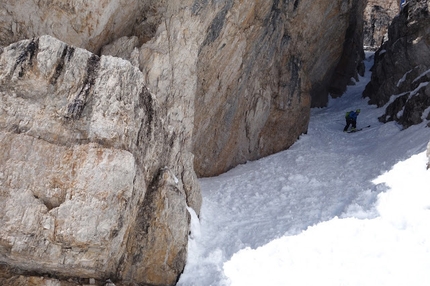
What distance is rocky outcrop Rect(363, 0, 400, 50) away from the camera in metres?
50.4

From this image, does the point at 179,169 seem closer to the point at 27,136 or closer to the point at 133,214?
the point at 133,214

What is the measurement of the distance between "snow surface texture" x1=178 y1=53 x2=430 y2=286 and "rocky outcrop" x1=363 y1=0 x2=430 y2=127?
367 centimetres

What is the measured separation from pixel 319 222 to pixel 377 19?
151ft

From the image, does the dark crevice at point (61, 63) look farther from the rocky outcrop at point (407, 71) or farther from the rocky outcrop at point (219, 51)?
the rocky outcrop at point (407, 71)

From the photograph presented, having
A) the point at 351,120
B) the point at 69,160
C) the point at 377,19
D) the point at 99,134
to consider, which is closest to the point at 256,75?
the point at 351,120

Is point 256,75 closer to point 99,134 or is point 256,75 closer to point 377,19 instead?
point 99,134

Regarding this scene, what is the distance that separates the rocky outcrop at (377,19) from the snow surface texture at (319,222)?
118ft

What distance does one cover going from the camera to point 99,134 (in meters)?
8.29

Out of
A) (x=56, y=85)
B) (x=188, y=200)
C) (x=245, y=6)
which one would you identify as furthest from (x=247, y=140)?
(x=56, y=85)

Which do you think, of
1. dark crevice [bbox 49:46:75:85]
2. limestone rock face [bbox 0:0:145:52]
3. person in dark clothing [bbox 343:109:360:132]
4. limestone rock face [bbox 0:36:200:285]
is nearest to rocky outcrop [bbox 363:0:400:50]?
person in dark clothing [bbox 343:109:360:132]

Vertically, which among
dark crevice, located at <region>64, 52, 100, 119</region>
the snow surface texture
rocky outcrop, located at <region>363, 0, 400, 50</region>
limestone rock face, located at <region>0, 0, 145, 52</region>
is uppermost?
rocky outcrop, located at <region>363, 0, 400, 50</region>

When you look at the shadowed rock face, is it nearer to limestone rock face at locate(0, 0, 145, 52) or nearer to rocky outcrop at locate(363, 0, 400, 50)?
limestone rock face at locate(0, 0, 145, 52)

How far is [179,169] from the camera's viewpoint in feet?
36.9

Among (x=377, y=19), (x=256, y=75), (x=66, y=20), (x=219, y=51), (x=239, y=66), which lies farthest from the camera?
(x=377, y=19)
